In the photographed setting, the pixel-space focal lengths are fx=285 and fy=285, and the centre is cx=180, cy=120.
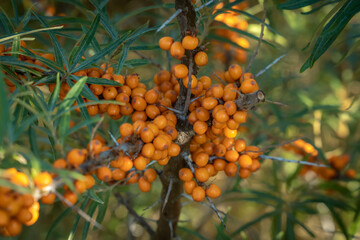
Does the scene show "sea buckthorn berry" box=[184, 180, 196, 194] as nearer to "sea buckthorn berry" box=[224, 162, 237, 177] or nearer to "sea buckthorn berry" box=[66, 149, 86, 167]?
"sea buckthorn berry" box=[224, 162, 237, 177]

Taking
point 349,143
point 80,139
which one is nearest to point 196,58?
point 80,139

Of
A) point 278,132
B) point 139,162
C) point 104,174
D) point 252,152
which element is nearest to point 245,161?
point 252,152

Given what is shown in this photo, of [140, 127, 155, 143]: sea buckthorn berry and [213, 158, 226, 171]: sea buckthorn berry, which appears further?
[213, 158, 226, 171]: sea buckthorn berry

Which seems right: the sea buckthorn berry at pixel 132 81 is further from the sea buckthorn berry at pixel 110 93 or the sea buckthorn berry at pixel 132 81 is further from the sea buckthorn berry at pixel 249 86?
the sea buckthorn berry at pixel 249 86

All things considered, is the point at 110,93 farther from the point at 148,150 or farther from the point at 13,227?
the point at 13,227

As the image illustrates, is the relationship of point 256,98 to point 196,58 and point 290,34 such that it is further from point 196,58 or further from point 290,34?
point 290,34

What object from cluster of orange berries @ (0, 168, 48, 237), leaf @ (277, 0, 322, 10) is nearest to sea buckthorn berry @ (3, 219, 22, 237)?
cluster of orange berries @ (0, 168, 48, 237)
